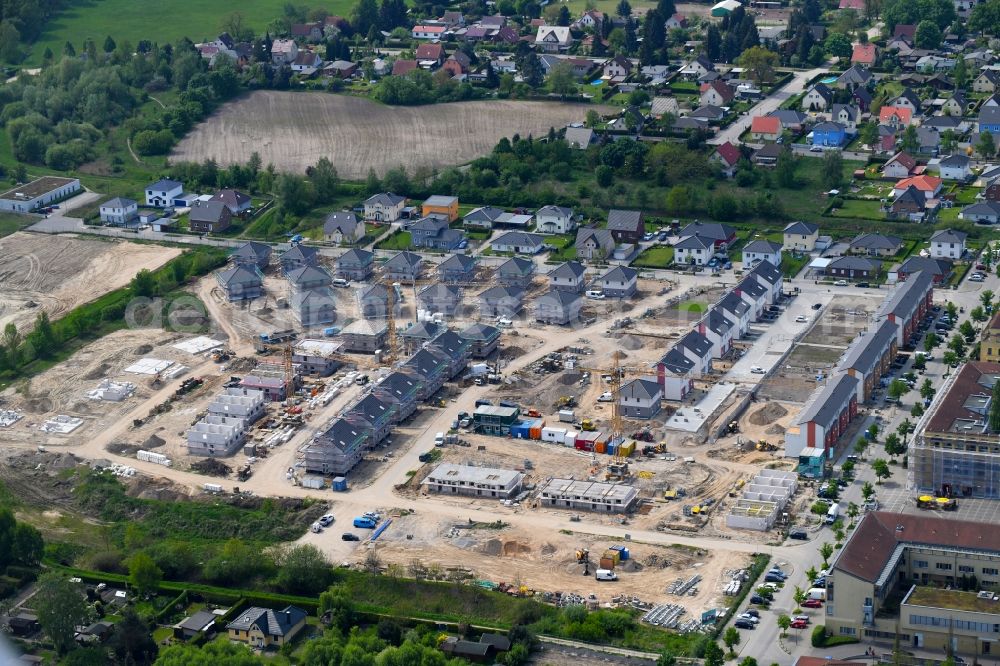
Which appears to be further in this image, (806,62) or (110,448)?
(806,62)

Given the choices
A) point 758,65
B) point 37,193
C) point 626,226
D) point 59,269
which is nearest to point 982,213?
point 626,226

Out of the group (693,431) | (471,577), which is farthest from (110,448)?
(693,431)

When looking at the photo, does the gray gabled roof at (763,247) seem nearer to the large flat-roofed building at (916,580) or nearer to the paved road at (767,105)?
the paved road at (767,105)

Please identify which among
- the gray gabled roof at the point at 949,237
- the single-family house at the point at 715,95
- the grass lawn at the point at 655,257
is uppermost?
the single-family house at the point at 715,95

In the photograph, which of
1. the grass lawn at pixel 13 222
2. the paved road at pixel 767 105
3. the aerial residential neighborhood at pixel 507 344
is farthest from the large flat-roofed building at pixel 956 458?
the grass lawn at pixel 13 222

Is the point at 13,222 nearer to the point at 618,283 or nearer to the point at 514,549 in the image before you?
the point at 618,283

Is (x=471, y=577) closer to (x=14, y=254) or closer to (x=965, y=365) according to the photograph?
(x=965, y=365)

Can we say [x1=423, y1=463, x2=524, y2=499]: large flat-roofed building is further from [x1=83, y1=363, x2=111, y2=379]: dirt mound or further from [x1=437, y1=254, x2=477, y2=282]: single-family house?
[x1=437, y1=254, x2=477, y2=282]: single-family house
